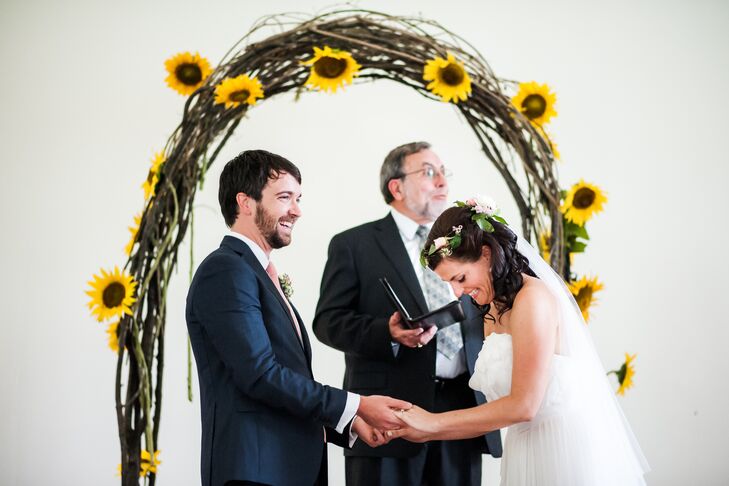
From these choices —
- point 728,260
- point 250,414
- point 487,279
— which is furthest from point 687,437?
point 250,414

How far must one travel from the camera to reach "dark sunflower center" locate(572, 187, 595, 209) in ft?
9.74

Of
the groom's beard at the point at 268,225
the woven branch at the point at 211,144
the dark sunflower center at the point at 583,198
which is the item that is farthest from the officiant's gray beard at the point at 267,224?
the dark sunflower center at the point at 583,198

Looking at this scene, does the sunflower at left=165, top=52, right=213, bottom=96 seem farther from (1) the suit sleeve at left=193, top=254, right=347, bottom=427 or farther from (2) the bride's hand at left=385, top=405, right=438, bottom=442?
(2) the bride's hand at left=385, top=405, right=438, bottom=442

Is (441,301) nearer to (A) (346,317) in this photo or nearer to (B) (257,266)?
(A) (346,317)

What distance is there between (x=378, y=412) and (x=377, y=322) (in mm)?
561

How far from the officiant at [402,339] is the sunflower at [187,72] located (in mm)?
859

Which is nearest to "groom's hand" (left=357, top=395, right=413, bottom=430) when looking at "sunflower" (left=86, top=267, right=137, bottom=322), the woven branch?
the woven branch

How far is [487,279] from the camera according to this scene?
2461 millimetres

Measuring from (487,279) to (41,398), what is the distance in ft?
8.47

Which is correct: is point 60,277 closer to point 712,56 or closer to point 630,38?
point 630,38

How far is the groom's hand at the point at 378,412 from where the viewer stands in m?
2.40

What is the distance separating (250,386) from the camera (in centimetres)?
206

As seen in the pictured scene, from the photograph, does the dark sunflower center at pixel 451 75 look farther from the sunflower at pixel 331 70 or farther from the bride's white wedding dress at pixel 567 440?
the bride's white wedding dress at pixel 567 440

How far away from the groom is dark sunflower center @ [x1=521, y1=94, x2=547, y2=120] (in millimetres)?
1182
